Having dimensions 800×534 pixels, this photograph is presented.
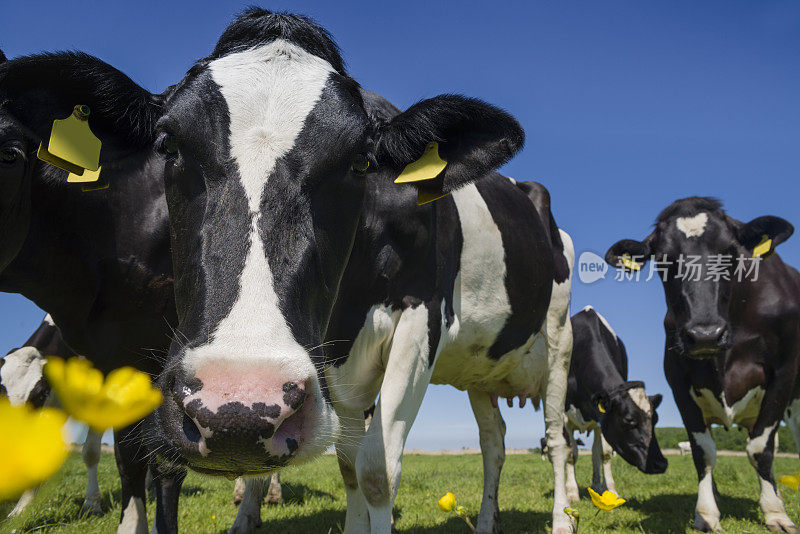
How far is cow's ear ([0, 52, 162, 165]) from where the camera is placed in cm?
272

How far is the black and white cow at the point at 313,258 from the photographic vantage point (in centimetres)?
160

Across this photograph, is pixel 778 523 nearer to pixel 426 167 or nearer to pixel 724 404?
pixel 724 404

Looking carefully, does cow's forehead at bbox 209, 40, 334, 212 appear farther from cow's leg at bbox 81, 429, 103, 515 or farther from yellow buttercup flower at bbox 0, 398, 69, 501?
cow's leg at bbox 81, 429, 103, 515

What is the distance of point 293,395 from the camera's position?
5.12ft

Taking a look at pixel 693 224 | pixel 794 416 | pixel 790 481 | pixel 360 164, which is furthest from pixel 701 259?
pixel 790 481

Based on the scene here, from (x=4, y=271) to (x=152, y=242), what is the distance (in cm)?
80

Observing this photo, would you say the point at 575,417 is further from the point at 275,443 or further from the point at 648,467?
the point at 275,443

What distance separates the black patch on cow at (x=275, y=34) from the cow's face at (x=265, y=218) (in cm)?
1

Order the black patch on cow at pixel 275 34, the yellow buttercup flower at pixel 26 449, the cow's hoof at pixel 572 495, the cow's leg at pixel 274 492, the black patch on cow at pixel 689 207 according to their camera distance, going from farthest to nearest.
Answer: the cow's hoof at pixel 572 495
the black patch on cow at pixel 689 207
the cow's leg at pixel 274 492
the black patch on cow at pixel 275 34
the yellow buttercup flower at pixel 26 449

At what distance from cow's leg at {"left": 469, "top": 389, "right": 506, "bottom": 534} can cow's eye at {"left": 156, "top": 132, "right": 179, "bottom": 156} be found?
159 inches

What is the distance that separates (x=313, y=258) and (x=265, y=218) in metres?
0.22

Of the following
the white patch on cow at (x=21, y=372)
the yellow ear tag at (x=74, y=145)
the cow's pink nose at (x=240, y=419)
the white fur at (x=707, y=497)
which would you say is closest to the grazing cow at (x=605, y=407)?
the white fur at (x=707, y=497)

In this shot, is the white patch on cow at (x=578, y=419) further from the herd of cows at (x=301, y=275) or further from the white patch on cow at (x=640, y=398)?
the herd of cows at (x=301, y=275)

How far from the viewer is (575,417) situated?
11.3m
